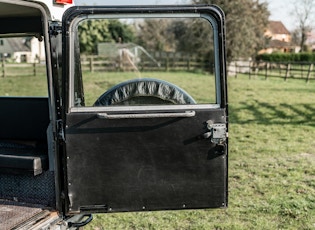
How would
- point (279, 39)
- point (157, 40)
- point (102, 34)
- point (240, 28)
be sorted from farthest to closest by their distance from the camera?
point (279, 39), point (157, 40), point (102, 34), point (240, 28)

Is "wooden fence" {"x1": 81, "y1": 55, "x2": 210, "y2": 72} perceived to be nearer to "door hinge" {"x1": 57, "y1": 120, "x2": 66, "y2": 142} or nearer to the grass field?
the grass field

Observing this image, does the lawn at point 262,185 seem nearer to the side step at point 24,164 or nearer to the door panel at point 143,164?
the side step at point 24,164

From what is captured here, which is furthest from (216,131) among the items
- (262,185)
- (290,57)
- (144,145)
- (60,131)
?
(290,57)

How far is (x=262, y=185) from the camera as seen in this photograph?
562cm

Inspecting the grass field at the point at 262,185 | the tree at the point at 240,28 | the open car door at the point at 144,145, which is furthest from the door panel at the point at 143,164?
the tree at the point at 240,28

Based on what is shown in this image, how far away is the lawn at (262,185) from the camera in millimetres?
4493

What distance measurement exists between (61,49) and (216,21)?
1018mm

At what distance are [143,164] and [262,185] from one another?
3334 millimetres

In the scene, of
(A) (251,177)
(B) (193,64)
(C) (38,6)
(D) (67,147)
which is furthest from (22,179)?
(B) (193,64)

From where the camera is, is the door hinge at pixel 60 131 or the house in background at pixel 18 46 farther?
the house in background at pixel 18 46

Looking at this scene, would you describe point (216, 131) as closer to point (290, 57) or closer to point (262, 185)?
point (262, 185)

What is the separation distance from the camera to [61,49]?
2740mm

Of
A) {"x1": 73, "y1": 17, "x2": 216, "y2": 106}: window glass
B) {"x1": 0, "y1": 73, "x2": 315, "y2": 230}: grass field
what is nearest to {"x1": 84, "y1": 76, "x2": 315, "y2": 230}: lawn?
{"x1": 0, "y1": 73, "x2": 315, "y2": 230}: grass field

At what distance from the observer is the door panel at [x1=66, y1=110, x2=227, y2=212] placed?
2.64 meters
